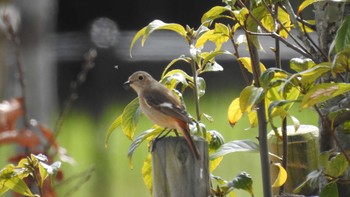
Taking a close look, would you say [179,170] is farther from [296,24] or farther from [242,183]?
[296,24]

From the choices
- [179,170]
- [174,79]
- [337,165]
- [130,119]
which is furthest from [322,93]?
[130,119]

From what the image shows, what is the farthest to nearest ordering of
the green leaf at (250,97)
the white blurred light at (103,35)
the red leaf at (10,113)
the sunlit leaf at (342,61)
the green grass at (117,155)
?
the white blurred light at (103,35) < the green grass at (117,155) < the red leaf at (10,113) < the green leaf at (250,97) < the sunlit leaf at (342,61)

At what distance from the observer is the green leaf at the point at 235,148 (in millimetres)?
2526

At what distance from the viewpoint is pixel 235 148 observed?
8.32ft

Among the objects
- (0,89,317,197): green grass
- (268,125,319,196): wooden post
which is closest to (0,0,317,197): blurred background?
(0,89,317,197): green grass

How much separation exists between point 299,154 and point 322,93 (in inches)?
26.9

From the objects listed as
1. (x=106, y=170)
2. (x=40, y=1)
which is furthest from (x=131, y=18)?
(x=40, y=1)

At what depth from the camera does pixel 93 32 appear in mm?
7391

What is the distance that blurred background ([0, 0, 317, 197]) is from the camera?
662 centimetres

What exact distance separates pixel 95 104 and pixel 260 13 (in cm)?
508

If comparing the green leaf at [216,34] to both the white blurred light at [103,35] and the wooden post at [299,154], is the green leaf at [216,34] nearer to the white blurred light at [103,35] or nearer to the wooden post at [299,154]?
the wooden post at [299,154]

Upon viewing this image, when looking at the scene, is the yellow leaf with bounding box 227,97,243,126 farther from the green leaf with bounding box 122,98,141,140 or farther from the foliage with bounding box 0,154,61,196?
the foliage with bounding box 0,154,61,196

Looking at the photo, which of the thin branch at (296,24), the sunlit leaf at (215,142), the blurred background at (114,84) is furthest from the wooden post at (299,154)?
the blurred background at (114,84)

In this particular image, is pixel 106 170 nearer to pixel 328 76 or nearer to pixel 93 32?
pixel 93 32
